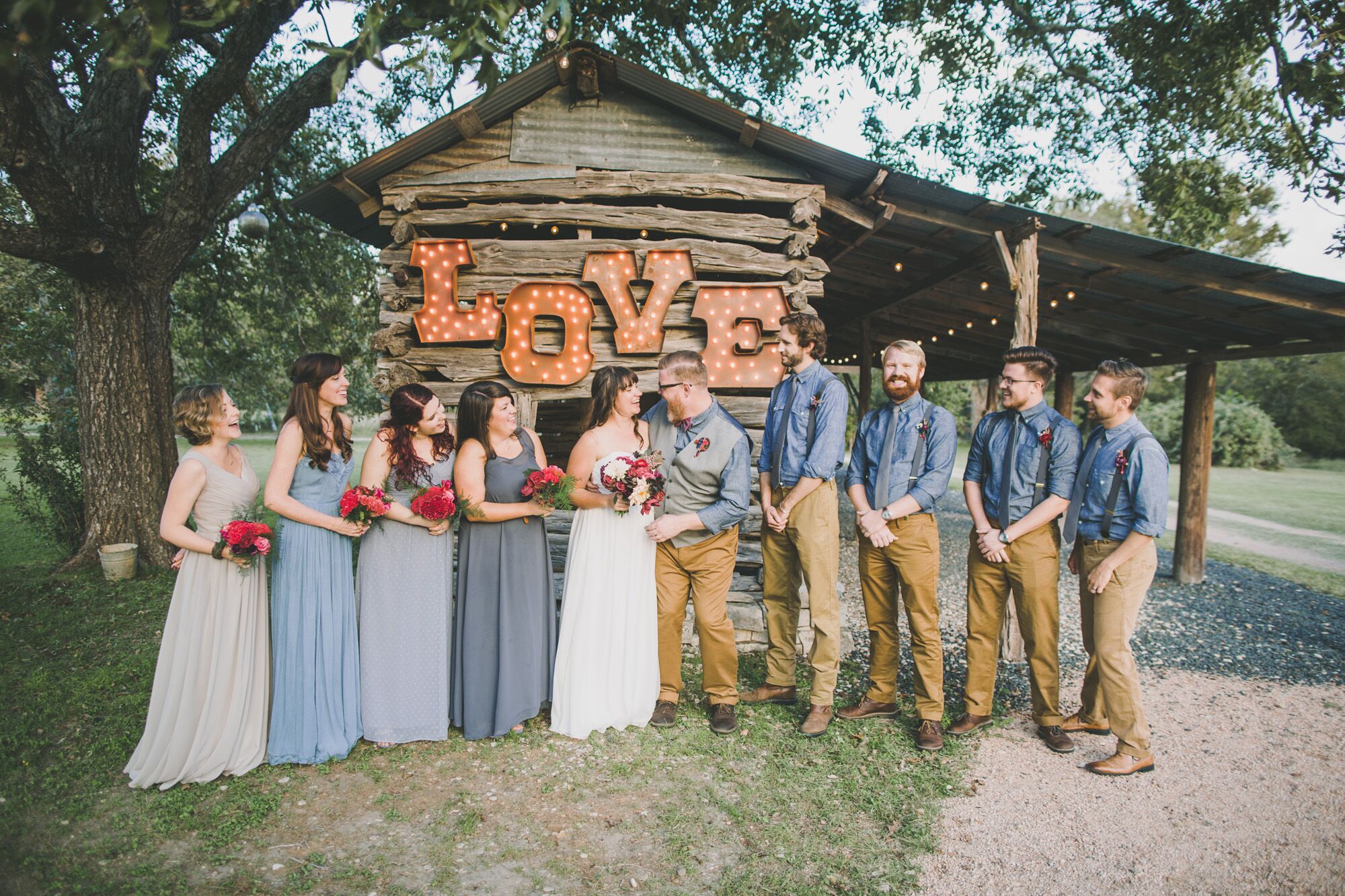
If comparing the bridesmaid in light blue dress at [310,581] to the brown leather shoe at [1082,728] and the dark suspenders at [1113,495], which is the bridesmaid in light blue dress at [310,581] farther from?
the brown leather shoe at [1082,728]

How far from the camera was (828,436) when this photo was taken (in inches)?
169

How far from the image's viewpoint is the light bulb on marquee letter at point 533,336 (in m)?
6.27

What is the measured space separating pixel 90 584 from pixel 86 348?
8.61 ft

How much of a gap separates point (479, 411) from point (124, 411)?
251 inches

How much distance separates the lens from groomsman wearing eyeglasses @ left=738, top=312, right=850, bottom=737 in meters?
4.36

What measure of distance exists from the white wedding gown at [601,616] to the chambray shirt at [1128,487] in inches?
104

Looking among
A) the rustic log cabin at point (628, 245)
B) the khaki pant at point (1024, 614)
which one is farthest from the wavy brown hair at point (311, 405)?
the khaki pant at point (1024, 614)

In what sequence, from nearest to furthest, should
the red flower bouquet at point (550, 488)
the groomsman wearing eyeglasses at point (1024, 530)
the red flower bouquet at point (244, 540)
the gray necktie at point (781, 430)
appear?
the red flower bouquet at point (244, 540) < the red flower bouquet at point (550, 488) < the groomsman wearing eyeglasses at point (1024, 530) < the gray necktie at point (781, 430)

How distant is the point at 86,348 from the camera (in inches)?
304

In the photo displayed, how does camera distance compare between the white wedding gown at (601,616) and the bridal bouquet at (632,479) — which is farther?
the white wedding gown at (601,616)

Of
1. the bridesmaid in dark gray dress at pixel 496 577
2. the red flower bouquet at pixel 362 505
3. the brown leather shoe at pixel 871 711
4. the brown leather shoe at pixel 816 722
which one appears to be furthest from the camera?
the brown leather shoe at pixel 871 711

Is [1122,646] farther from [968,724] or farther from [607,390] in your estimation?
[607,390]

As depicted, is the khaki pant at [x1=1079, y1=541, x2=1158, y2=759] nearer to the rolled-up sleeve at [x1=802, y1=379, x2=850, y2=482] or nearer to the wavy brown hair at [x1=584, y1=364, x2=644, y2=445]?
the rolled-up sleeve at [x1=802, y1=379, x2=850, y2=482]

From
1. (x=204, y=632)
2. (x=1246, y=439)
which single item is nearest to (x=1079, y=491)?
(x=204, y=632)
